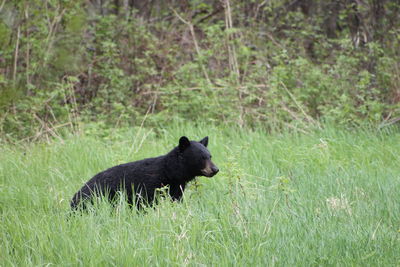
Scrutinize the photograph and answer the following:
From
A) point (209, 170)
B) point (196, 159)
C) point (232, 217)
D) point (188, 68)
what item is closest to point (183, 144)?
point (196, 159)

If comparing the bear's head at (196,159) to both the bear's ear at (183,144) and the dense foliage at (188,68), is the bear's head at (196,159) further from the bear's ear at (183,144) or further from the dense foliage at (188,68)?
the dense foliage at (188,68)

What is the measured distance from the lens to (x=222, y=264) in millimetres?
3529

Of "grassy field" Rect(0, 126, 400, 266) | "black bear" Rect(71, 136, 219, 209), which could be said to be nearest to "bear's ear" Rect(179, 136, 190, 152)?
"black bear" Rect(71, 136, 219, 209)

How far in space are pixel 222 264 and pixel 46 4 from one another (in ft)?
25.5

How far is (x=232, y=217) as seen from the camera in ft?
14.0

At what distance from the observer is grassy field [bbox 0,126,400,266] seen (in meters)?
3.67

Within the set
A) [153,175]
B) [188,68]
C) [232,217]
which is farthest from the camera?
[188,68]

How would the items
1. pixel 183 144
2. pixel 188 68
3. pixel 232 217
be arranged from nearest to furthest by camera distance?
pixel 232 217, pixel 183 144, pixel 188 68

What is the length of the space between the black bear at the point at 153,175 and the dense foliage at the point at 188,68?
9.69 feet

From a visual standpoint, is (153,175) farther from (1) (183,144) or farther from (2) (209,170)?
(2) (209,170)

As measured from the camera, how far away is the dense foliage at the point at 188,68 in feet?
29.8

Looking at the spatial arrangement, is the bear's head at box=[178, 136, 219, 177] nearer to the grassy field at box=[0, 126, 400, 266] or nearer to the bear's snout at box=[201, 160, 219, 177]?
the bear's snout at box=[201, 160, 219, 177]

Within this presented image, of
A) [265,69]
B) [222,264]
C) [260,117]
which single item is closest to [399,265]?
[222,264]

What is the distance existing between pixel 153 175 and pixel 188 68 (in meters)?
5.36
